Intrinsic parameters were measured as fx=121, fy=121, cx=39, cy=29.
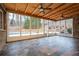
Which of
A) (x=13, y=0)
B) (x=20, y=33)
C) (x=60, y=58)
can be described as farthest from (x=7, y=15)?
(x=60, y=58)

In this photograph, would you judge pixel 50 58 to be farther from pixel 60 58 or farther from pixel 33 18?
pixel 33 18

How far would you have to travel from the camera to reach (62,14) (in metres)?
6.36

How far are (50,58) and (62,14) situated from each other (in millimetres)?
3515

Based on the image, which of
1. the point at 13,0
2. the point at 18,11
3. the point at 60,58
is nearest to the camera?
the point at 13,0

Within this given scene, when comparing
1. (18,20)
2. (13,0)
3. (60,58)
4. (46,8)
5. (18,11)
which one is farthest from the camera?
(18,20)

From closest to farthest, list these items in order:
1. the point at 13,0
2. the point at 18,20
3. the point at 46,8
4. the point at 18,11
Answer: the point at 13,0, the point at 46,8, the point at 18,11, the point at 18,20

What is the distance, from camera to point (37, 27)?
5.86m

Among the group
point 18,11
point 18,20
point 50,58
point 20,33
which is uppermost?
point 18,11

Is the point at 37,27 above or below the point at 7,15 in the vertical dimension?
below

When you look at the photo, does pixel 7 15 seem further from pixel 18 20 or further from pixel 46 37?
pixel 46 37

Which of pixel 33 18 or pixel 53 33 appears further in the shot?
pixel 33 18

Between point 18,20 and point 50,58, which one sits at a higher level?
point 18,20

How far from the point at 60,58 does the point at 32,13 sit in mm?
3399

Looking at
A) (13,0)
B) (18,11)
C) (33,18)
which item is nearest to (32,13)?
(33,18)
